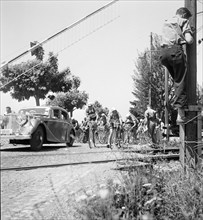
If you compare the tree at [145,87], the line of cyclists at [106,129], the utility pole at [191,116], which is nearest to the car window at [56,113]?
the line of cyclists at [106,129]

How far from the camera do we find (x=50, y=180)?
135 centimetres

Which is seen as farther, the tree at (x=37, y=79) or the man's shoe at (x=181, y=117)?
the man's shoe at (x=181, y=117)

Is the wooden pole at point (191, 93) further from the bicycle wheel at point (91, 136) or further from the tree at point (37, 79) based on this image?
the tree at point (37, 79)

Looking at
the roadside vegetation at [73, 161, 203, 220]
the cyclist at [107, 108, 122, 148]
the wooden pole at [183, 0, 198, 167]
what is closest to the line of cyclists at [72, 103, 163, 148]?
the cyclist at [107, 108, 122, 148]

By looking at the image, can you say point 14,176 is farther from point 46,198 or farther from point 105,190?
point 105,190

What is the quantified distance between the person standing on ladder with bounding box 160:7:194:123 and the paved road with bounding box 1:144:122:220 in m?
1.52

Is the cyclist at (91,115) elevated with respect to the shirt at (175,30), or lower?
lower

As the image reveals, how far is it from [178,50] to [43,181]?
81.7 inches

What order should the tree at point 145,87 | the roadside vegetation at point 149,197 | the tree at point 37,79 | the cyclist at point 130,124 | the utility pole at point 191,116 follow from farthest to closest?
the utility pole at point 191,116, the tree at point 145,87, the cyclist at point 130,124, the roadside vegetation at point 149,197, the tree at point 37,79

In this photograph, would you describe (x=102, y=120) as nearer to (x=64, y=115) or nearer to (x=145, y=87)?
(x=64, y=115)

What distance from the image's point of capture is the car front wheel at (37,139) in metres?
1.28

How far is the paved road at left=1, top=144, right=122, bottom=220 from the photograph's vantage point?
1.13m

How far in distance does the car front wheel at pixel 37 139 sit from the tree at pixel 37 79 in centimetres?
14

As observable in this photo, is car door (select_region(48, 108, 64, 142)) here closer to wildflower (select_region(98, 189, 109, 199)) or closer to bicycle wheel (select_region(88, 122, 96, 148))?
bicycle wheel (select_region(88, 122, 96, 148))
